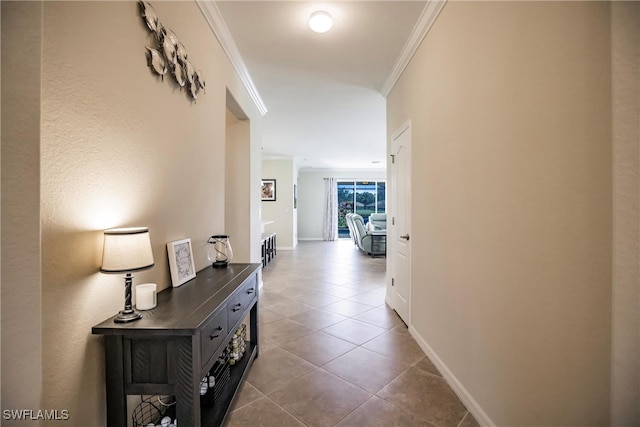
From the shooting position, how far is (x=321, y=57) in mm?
2857

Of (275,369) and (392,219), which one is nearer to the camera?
(275,369)

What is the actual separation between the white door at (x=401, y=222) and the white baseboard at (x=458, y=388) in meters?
0.50

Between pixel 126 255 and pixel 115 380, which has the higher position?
pixel 126 255

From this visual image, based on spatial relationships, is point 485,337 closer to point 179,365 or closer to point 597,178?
point 597,178

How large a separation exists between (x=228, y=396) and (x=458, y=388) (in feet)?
4.74

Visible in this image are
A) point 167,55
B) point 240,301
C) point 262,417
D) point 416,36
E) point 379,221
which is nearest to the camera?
point 167,55

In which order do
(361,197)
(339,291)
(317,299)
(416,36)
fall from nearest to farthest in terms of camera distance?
(416,36), (317,299), (339,291), (361,197)

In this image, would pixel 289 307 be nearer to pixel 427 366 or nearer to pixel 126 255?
pixel 427 366

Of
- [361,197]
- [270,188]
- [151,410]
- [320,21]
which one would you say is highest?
[320,21]

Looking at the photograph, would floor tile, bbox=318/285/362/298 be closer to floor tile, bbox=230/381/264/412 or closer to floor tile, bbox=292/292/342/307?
floor tile, bbox=292/292/342/307

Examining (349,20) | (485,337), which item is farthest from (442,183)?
(349,20)

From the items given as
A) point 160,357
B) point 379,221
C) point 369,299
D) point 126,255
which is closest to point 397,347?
point 369,299

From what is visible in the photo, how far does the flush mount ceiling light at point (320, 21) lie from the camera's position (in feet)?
7.10

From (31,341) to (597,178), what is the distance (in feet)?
6.28
